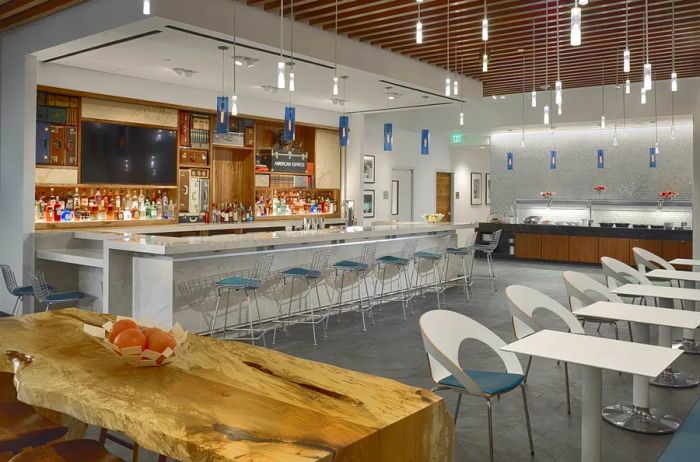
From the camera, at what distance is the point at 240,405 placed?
72.4 inches

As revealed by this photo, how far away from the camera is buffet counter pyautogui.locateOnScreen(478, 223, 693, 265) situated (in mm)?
11984

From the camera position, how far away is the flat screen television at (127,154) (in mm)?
7988

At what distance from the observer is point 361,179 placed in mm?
11727

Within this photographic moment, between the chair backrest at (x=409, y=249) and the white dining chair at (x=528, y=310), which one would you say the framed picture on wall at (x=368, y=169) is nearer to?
the chair backrest at (x=409, y=249)

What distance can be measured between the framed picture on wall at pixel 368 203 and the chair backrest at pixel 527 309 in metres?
9.45

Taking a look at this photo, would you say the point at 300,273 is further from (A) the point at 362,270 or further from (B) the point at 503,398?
(B) the point at 503,398

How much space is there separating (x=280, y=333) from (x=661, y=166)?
1039 cm

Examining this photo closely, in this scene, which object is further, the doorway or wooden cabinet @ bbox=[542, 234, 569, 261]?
the doorway

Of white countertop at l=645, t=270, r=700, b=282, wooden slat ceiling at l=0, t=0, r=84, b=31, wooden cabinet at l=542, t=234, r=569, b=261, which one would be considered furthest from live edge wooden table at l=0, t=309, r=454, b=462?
wooden cabinet at l=542, t=234, r=569, b=261

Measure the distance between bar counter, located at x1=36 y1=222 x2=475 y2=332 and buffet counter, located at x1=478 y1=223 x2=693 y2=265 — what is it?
6472 millimetres

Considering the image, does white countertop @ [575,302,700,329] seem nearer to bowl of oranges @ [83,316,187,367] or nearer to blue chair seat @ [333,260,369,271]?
bowl of oranges @ [83,316,187,367]

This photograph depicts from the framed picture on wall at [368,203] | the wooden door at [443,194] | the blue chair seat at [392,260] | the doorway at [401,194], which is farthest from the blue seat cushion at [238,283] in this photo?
the wooden door at [443,194]

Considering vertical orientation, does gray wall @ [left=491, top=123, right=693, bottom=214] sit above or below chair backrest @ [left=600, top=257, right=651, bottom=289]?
above

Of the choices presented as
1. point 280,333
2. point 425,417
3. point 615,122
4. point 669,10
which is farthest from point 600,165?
point 425,417
